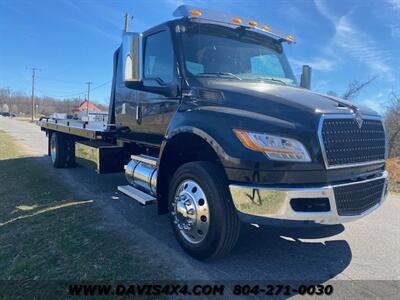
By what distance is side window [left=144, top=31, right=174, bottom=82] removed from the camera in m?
4.50

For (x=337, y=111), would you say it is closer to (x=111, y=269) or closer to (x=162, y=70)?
(x=162, y=70)

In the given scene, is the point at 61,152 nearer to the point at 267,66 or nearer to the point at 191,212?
the point at 267,66

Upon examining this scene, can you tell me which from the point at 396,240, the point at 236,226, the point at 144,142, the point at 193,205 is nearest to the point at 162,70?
the point at 144,142

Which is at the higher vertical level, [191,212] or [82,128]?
[82,128]

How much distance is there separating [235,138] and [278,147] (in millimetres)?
384

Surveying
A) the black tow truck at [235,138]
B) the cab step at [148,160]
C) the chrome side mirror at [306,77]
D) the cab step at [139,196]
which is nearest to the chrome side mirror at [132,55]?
the black tow truck at [235,138]

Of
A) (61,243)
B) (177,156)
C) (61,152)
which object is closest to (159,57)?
(177,156)

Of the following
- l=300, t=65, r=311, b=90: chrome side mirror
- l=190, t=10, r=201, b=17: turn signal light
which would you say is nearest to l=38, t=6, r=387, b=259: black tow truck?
l=190, t=10, r=201, b=17: turn signal light

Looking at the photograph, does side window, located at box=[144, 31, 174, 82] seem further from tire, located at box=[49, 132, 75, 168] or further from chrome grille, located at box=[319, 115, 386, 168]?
tire, located at box=[49, 132, 75, 168]

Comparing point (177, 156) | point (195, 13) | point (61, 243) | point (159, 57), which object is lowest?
point (61, 243)

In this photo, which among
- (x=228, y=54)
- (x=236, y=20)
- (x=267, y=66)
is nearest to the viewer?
(x=228, y=54)

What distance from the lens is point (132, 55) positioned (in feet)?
13.3

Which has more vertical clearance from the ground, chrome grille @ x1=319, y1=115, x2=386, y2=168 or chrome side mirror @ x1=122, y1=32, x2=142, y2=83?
chrome side mirror @ x1=122, y1=32, x2=142, y2=83

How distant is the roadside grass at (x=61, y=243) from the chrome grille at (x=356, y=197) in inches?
65.3
